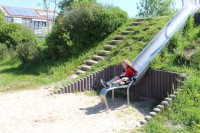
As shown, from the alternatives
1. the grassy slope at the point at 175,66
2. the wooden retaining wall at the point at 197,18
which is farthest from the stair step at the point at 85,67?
the wooden retaining wall at the point at 197,18

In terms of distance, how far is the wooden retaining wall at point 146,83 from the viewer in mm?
8008

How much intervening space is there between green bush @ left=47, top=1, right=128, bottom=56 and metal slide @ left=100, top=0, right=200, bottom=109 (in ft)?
11.4

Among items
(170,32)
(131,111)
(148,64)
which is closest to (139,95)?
(148,64)

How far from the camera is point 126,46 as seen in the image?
1170cm

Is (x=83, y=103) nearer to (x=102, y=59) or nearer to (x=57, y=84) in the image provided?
(x=57, y=84)

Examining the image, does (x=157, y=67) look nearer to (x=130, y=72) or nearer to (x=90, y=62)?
(x=130, y=72)

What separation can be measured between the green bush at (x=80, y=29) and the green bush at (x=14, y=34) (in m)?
6.91

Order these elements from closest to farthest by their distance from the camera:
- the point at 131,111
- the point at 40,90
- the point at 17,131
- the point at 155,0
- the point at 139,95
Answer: the point at 17,131
the point at 131,111
the point at 139,95
the point at 40,90
the point at 155,0

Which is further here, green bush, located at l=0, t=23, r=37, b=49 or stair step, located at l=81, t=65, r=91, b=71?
green bush, located at l=0, t=23, r=37, b=49

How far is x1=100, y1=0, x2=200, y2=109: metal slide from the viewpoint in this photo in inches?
344

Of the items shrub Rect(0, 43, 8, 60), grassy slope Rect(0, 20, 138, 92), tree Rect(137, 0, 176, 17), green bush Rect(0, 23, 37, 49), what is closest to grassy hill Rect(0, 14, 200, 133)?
grassy slope Rect(0, 20, 138, 92)

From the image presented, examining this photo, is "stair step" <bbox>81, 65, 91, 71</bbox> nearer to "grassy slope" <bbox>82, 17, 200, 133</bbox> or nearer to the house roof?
"grassy slope" <bbox>82, 17, 200, 133</bbox>

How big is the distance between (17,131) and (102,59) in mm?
6044

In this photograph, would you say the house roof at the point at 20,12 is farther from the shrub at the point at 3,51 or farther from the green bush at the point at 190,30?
the green bush at the point at 190,30
